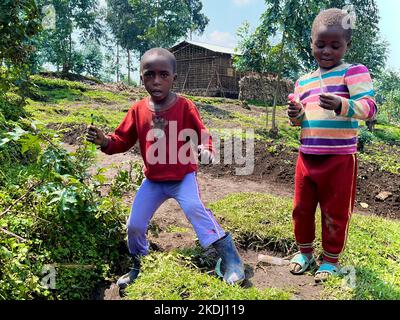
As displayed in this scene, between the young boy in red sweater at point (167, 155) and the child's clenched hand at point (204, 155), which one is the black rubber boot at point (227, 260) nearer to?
the young boy in red sweater at point (167, 155)

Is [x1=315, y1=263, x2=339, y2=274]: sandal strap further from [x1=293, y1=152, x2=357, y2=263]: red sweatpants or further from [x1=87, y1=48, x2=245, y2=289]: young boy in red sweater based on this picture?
[x1=87, y1=48, x2=245, y2=289]: young boy in red sweater

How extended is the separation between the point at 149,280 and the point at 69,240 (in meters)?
0.75

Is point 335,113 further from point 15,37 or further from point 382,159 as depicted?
point 382,159

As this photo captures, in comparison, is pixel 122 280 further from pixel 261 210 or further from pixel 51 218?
pixel 261 210

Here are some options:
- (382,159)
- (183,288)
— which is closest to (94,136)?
(183,288)

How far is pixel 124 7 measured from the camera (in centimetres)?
4509

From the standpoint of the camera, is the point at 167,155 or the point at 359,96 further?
the point at 167,155

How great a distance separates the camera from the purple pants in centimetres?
275

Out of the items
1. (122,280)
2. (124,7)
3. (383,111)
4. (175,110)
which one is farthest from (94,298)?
(124,7)

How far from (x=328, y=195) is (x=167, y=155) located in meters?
1.17

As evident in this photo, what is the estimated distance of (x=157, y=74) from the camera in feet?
8.94

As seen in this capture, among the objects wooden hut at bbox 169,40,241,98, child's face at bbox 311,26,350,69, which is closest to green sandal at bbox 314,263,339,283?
child's face at bbox 311,26,350,69
